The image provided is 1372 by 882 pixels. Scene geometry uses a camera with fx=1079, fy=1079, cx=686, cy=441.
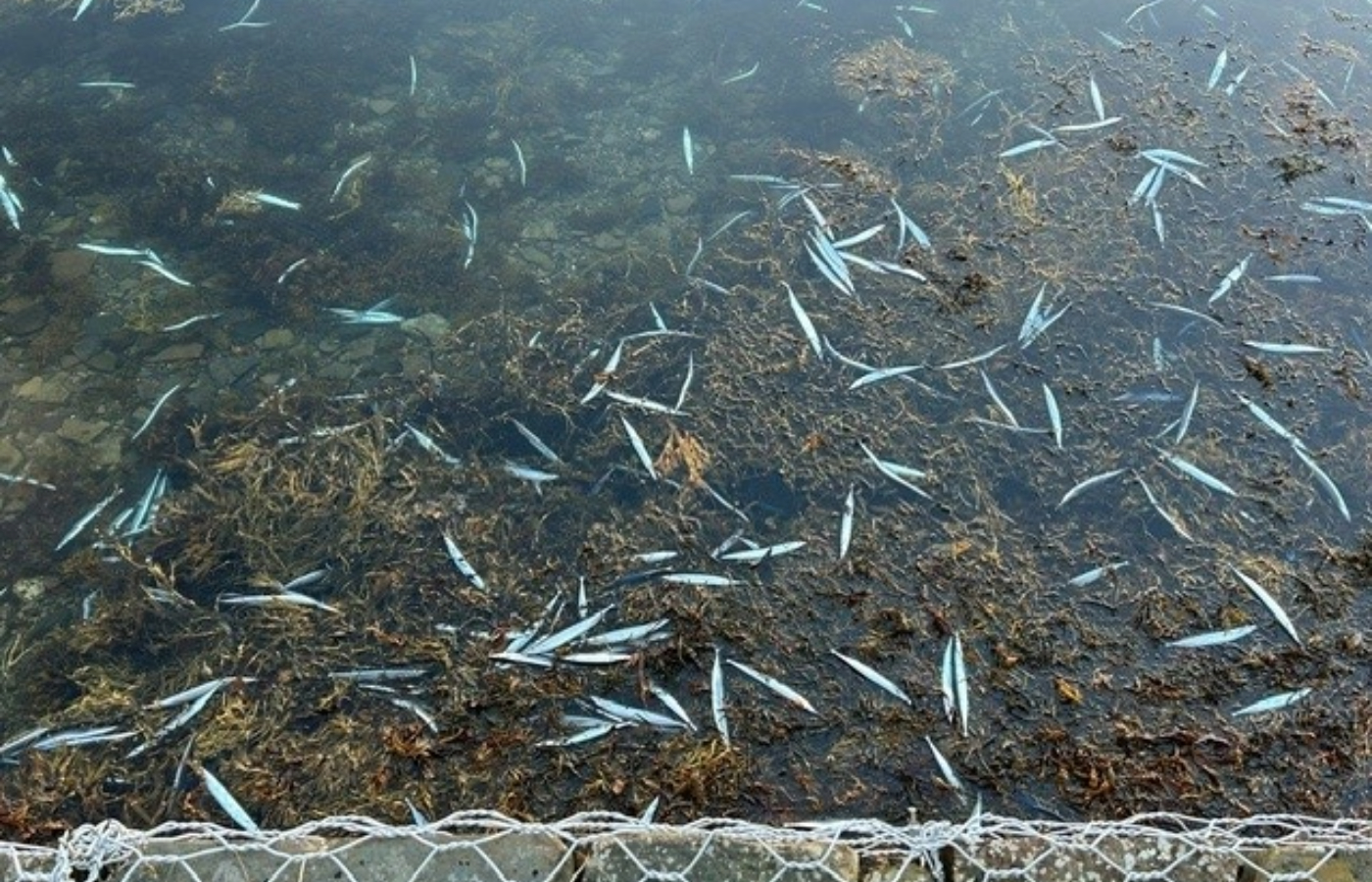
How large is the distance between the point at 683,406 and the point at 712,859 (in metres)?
1.74

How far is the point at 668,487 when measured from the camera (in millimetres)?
3406

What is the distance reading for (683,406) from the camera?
3641 millimetres

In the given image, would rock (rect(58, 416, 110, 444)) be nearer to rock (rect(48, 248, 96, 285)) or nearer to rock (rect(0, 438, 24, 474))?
rock (rect(0, 438, 24, 474))

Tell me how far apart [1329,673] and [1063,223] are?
195cm

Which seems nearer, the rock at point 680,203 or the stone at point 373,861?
the stone at point 373,861

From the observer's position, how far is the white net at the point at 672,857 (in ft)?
7.14

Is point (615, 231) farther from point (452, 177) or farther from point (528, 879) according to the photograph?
point (528, 879)

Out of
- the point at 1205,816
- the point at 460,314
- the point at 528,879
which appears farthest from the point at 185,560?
the point at 1205,816

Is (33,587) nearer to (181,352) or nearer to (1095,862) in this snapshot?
(181,352)

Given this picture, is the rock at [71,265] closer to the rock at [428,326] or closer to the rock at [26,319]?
the rock at [26,319]

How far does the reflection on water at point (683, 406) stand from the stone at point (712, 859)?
0.49 metres

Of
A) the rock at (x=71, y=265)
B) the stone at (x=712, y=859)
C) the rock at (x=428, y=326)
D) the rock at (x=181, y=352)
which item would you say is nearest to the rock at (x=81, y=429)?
the rock at (x=181, y=352)

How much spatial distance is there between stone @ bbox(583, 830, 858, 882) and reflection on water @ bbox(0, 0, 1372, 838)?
19.4 inches

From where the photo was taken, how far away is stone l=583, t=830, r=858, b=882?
7.14 feet
